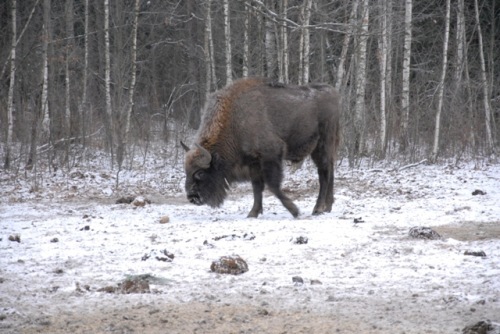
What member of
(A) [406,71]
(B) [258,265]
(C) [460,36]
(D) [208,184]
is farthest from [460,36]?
(B) [258,265]

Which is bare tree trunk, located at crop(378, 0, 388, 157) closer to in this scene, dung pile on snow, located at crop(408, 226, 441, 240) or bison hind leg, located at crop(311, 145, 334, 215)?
bison hind leg, located at crop(311, 145, 334, 215)

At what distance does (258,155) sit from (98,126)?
33.5ft

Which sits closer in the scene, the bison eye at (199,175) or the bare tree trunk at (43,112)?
the bison eye at (199,175)

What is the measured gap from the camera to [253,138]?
10117mm

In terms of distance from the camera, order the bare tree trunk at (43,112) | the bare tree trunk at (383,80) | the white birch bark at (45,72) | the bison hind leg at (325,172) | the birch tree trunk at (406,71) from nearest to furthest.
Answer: the bison hind leg at (325,172) < the bare tree trunk at (43,112) < the white birch bark at (45,72) < the bare tree trunk at (383,80) < the birch tree trunk at (406,71)

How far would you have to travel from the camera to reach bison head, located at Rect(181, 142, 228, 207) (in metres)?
9.97

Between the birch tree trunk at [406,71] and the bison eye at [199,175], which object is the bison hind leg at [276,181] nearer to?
the bison eye at [199,175]

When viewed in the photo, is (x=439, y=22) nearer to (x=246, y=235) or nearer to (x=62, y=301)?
(x=246, y=235)

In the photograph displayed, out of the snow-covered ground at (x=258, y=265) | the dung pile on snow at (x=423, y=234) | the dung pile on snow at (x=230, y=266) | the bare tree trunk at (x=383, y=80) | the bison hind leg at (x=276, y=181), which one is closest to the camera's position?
the snow-covered ground at (x=258, y=265)

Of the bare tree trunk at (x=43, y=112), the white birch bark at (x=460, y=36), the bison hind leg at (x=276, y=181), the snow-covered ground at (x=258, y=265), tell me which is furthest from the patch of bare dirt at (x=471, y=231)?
the white birch bark at (x=460, y=36)

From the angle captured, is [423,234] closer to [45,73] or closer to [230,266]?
[230,266]

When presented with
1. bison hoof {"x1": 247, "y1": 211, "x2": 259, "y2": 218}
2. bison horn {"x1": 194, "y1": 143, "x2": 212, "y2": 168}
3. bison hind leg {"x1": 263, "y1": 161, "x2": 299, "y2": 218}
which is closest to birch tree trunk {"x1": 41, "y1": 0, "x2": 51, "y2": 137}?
bison horn {"x1": 194, "y1": 143, "x2": 212, "y2": 168}

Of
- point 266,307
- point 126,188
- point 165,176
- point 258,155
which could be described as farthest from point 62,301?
point 165,176

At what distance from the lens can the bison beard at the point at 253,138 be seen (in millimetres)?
10102
